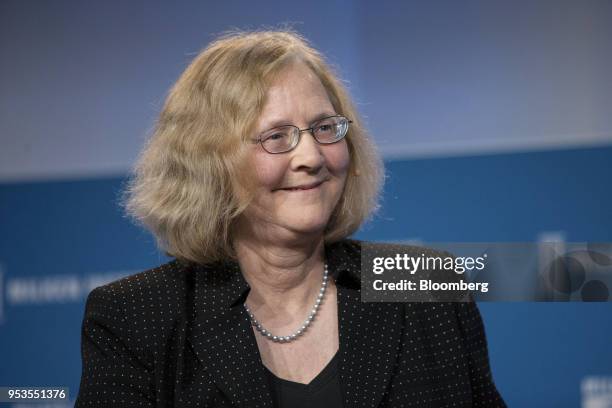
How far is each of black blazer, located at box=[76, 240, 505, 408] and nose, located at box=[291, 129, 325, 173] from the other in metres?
0.28

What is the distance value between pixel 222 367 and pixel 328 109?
0.59 metres

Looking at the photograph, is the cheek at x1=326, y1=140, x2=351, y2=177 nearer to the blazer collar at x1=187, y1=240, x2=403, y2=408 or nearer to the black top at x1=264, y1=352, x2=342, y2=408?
the blazer collar at x1=187, y1=240, x2=403, y2=408

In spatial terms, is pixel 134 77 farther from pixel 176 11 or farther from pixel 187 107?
pixel 187 107

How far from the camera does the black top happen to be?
177 cm

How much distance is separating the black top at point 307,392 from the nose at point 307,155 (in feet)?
1.41

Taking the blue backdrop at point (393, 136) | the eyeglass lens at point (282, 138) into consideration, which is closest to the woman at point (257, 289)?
the eyeglass lens at point (282, 138)

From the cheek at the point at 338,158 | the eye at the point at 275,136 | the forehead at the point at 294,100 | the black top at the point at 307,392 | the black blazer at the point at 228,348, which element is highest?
the forehead at the point at 294,100

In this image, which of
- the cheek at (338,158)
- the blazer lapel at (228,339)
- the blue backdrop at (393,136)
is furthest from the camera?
the blue backdrop at (393,136)

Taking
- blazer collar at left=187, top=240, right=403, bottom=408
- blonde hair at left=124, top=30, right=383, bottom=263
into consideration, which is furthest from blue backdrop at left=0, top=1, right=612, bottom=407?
blazer collar at left=187, top=240, right=403, bottom=408

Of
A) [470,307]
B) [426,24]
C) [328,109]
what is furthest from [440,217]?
[328,109]

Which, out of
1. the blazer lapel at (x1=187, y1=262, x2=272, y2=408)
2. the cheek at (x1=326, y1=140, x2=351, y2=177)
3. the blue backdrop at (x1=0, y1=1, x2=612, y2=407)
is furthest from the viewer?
the blue backdrop at (x1=0, y1=1, x2=612, y2=407)

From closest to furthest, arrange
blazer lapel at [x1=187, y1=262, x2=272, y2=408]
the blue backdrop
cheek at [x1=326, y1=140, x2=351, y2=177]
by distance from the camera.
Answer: blazer lapel at [x1=187, y1=262, x2=272, y2=408], cheek at [x1=326, y1=140, x2=351, y2=177], the blue backdrop

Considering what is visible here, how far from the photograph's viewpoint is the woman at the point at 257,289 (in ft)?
5.74

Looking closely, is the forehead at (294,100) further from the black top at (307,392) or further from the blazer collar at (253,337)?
the black top at (307,392)
